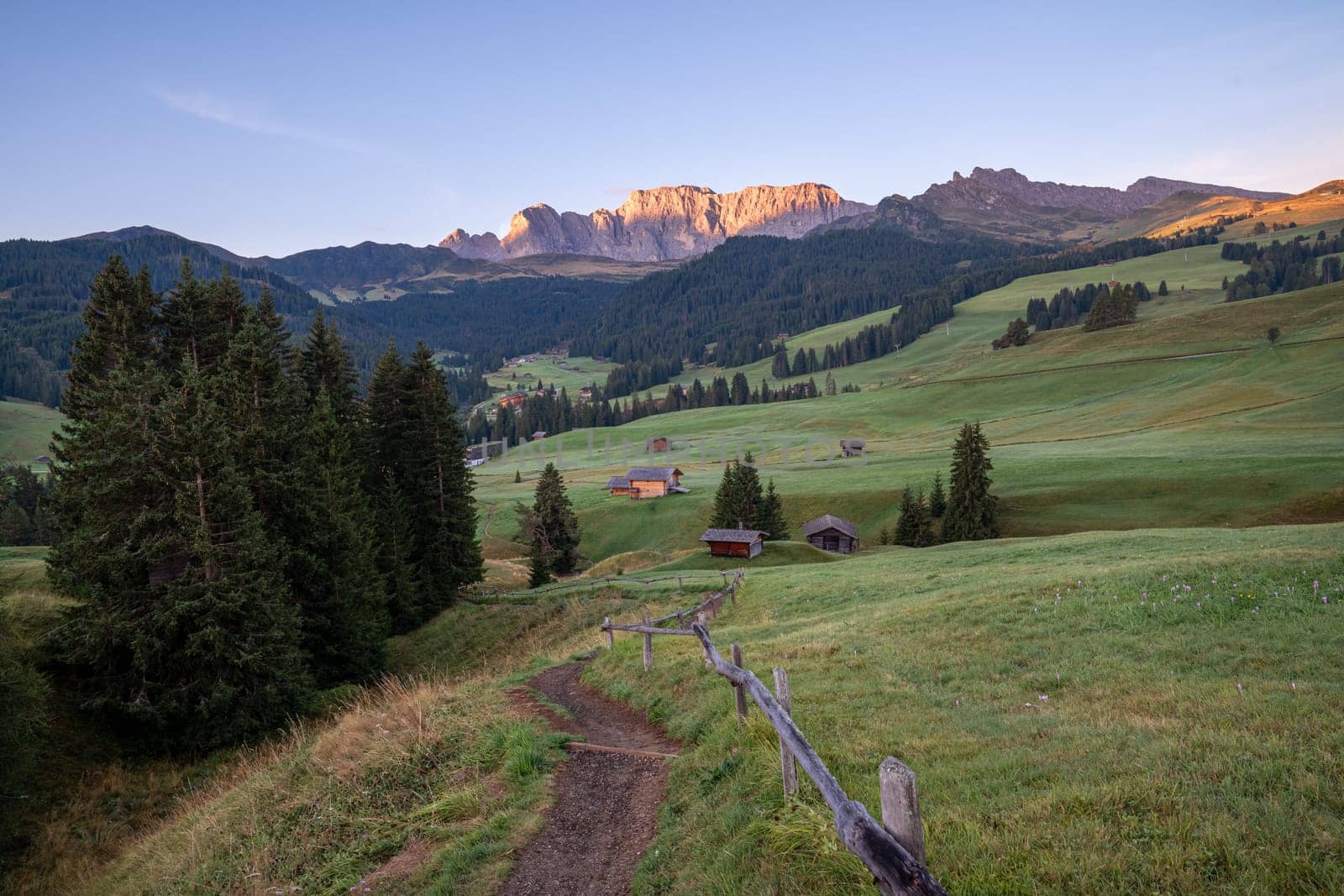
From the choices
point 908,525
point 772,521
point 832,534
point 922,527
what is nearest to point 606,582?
point 772,521

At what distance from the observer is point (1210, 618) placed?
13945 mm

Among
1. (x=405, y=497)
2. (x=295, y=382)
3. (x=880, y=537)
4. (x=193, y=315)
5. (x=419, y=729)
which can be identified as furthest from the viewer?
(x=880, y=537)

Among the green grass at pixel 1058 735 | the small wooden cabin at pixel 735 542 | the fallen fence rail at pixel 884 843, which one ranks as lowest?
the small wooden cabin at pixel 735 542

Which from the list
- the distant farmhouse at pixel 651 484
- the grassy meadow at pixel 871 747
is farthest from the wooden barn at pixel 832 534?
the grassy meadow at pixel 871 747

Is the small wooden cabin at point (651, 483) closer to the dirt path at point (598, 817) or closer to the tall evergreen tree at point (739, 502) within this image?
the tall evergreen tree at point (739, 502)

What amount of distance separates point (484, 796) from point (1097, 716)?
9251mm

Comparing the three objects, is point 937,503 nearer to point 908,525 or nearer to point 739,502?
point 908,525

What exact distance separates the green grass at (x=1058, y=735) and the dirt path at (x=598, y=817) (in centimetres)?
52

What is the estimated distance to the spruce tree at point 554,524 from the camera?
70.1 metres

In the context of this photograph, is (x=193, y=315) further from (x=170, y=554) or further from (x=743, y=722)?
(x=743, y=722)

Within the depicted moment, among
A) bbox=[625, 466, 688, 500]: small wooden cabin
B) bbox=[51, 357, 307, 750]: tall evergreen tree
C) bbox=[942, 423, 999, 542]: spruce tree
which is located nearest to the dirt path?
bbox=[51, 357, 307, 750]: tall evergreen tree

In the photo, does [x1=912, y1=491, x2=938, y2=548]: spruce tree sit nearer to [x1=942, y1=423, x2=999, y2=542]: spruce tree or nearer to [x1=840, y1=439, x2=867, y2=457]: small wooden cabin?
[x1=942, y1=423, x2=999, y2=542]: spruce tree

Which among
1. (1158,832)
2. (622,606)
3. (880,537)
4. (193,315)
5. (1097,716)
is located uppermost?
(193,315)

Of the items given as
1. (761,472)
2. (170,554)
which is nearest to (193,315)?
(170,554)
